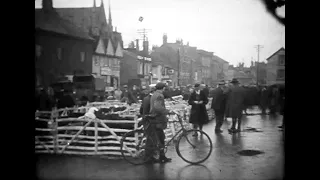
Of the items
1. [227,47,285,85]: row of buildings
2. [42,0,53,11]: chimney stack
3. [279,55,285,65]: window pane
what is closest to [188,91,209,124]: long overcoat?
[227,47,285,85]: row of buildings

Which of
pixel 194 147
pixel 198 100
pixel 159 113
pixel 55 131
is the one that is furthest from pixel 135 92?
pixel 194 147

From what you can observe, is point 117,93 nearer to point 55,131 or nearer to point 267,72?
point 55,131

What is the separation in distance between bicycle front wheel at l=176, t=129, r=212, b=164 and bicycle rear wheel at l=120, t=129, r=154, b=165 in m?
0.65

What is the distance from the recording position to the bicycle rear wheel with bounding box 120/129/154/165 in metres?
6.66

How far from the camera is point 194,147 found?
657 centimetres

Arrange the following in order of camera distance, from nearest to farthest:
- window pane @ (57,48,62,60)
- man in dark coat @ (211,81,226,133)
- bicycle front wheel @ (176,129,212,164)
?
bicycle front wheel @ (176,129,212,164) < window pane @ (57,48,62,60) < man in dark coat @ (211,81,226,133)

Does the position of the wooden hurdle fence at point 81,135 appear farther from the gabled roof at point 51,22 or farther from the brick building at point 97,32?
the brick building at point 97,32

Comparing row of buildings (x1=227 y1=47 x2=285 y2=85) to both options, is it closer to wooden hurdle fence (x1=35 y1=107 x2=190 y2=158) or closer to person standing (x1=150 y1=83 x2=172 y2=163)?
person standing (x1=150 y1=83 x2=172 y2=163)

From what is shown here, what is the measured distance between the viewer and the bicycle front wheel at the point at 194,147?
6.54 meters

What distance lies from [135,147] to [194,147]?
1318 millimetres

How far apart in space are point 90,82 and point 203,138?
A: 16.4 feet

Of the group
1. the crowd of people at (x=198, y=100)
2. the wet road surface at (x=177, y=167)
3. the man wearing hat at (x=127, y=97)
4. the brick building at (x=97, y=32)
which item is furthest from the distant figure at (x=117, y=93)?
the wet road surface at (x=177, y=167)
